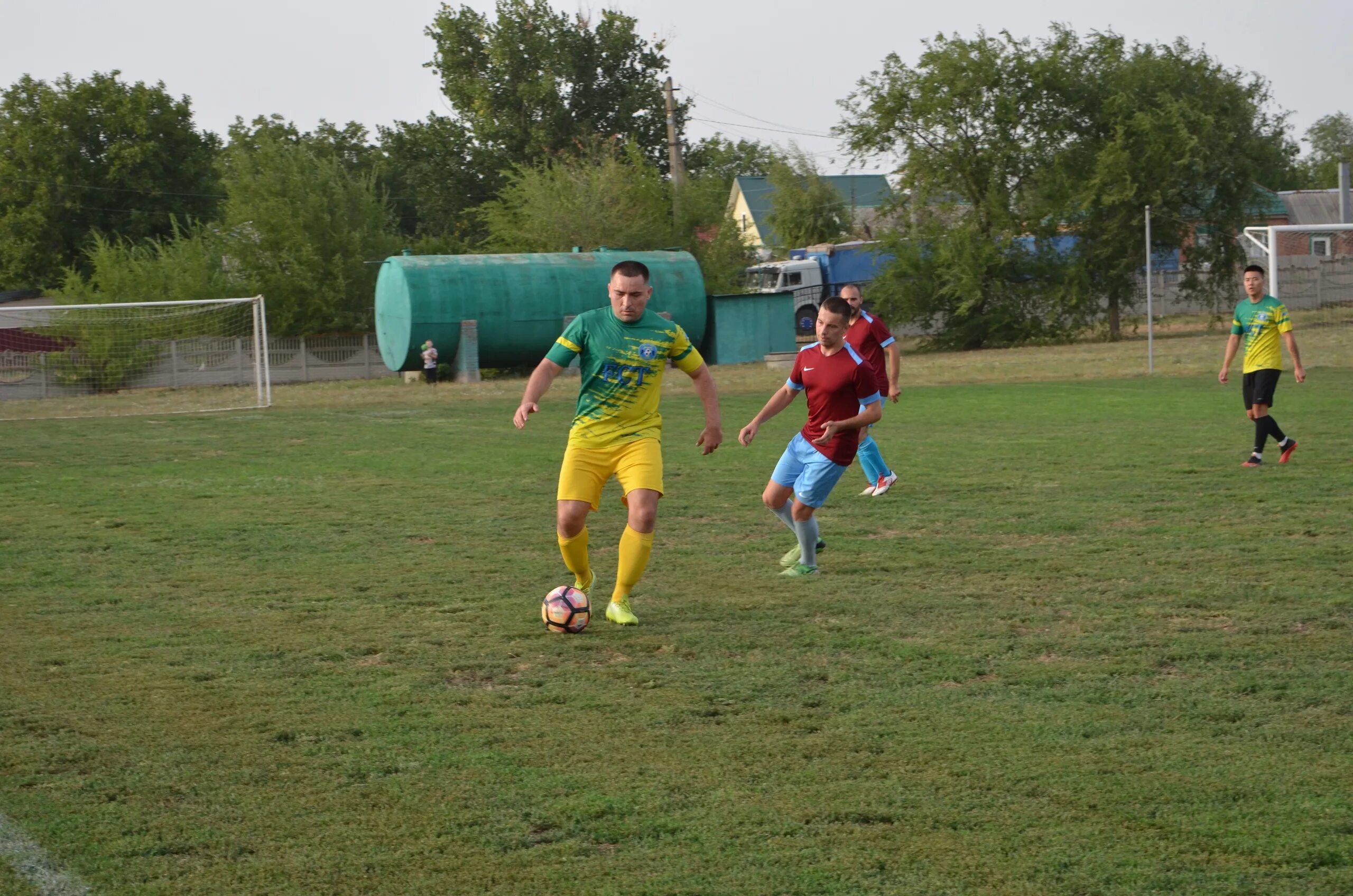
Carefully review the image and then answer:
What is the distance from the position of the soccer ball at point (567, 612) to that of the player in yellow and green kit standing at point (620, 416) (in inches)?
8.9

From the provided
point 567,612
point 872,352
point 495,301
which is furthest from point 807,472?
point 495,301

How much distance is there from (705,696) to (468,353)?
27422 millimetres

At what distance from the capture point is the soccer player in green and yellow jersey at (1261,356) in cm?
1224

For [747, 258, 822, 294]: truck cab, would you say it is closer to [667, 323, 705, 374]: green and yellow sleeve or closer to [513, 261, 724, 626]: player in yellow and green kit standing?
[667, 323, 705, 374]: green and yellow sleeve

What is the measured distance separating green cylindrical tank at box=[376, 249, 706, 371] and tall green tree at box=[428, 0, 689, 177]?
27780mm

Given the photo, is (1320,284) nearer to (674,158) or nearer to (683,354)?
(674,158)

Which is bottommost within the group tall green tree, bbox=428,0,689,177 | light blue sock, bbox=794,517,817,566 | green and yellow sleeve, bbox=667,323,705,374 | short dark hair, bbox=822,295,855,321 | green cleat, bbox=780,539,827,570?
green cleat, bbox=780,539,827,570

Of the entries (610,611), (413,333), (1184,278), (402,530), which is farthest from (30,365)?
(1184,278)

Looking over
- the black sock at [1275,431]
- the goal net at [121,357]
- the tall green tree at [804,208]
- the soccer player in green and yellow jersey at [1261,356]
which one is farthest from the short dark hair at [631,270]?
the tall green tree at [804,208]

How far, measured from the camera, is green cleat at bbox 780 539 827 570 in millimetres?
8336

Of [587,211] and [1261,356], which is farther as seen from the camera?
[587,211]

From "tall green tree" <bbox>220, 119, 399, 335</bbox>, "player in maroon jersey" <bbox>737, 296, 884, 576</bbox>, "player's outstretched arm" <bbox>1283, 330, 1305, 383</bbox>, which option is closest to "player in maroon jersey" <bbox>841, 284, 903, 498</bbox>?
"player in maroon jersey" <bbox>737, 296, 884, 576</bbox>

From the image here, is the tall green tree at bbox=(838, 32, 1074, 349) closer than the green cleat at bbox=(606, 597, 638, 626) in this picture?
No

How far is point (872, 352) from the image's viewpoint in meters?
11.8
